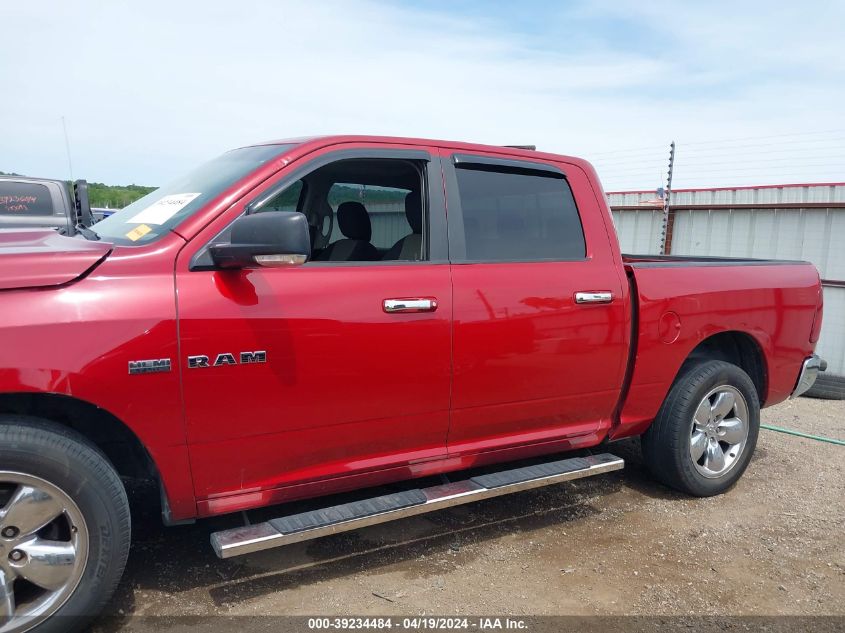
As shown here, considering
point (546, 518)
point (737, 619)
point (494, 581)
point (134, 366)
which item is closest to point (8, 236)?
point (134, 366)

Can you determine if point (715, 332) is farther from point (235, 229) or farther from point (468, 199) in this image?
point (235, 229)

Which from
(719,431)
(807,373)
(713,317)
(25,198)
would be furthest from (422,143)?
(25,198)

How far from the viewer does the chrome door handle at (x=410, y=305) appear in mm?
3010

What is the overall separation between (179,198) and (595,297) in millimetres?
2147

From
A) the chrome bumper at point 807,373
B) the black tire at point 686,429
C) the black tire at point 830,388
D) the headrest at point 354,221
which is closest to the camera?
the headrest at point 354,221

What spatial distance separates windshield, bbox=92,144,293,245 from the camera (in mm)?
2852

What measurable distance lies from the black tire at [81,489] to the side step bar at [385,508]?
0.39 m

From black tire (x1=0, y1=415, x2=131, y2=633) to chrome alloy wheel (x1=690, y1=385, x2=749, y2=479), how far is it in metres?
3.26

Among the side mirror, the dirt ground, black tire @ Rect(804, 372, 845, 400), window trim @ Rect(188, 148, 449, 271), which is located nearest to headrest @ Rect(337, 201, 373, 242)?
window trim @ Rect(188, 148, 449, 271)

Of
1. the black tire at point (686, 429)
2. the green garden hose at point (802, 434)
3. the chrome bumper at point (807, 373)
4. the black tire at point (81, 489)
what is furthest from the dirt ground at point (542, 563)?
the green garden hose at point (802, 434)

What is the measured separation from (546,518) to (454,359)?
1348mm

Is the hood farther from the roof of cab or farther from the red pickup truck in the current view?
the roof of cab

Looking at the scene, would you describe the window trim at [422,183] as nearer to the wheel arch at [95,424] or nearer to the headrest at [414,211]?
the headrest at [414,211]

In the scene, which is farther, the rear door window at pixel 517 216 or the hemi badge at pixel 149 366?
the rear door window at pixel 517 216
